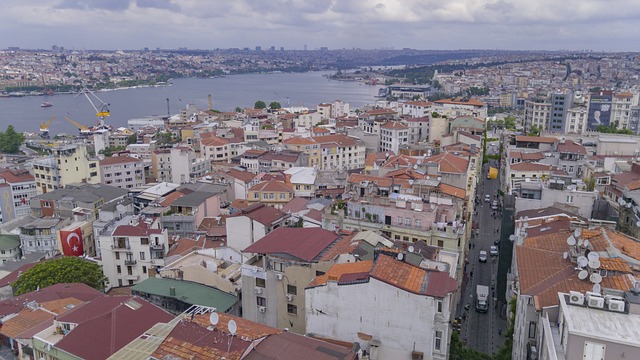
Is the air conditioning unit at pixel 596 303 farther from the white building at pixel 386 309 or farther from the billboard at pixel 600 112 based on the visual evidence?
the billboard at pixel 600 112

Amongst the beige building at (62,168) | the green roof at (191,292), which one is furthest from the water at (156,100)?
the green roof at (191,292)

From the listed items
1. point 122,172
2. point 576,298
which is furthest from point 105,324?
point 122,172

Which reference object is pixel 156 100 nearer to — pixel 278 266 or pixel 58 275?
pixel 58 275

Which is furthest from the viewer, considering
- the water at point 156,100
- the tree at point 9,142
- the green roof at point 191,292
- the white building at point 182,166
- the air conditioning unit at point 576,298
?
the water at point 156,100

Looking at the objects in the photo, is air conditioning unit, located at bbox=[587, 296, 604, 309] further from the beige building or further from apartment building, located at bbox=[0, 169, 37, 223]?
apartment building, located at bbox=[0, 169, 37, 223]

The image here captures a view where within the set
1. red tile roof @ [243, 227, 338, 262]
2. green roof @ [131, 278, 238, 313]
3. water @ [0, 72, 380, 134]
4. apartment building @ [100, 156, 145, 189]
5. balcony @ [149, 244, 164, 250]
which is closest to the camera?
red tile roof @ [243, 227, 338, 262]

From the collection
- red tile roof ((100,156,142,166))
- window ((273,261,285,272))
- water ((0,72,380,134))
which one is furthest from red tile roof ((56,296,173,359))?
water ((0,72,380,134))
